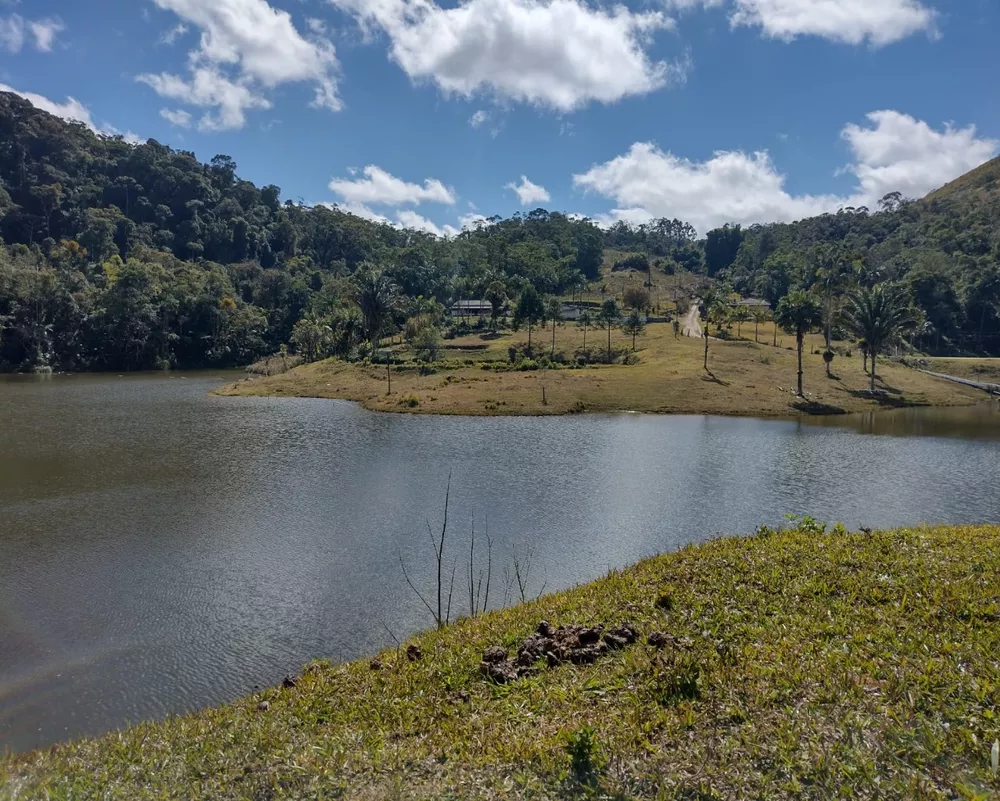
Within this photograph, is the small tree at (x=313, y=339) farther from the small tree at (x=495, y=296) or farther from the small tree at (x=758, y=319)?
the small tree at (x=758, y=319)

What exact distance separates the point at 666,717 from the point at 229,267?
17745 centimetres

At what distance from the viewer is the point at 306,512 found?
28.1 m

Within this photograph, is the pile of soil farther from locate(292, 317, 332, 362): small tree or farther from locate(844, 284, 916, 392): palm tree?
locate(292, 317, 332, 362): small tree

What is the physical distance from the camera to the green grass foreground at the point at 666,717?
6.98 meters

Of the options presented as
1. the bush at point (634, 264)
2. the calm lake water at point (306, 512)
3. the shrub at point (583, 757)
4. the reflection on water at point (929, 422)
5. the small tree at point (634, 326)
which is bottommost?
the reflection on water at point (929, 422)

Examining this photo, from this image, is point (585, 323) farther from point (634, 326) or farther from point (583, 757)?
point (583, 757)

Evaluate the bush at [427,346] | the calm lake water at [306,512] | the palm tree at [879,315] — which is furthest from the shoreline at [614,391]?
the calm lake water at [306,512]

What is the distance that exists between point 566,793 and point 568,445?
129 ft

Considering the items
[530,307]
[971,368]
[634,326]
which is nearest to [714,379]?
[634,326]

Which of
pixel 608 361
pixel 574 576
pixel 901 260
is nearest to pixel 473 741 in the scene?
pixel 574 576

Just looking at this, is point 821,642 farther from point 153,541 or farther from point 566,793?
point 153,541

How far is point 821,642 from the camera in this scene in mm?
9773

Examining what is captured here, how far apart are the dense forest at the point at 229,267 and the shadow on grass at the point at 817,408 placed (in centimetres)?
3460

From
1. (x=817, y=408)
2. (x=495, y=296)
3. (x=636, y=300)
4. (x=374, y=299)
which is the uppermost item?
(x=495, y=296)
